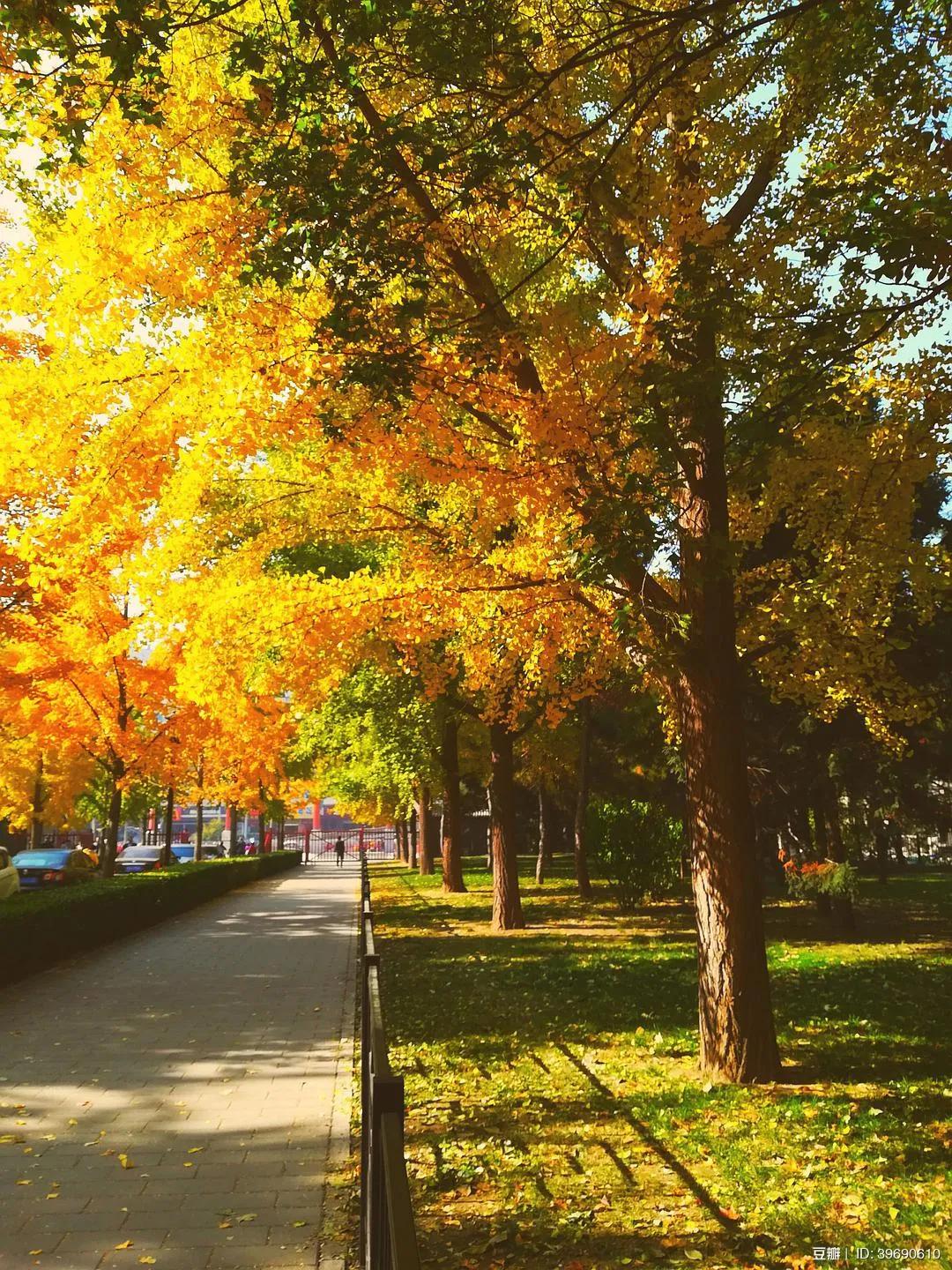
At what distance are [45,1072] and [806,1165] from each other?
17.6 ft

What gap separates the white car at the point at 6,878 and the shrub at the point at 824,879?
13774mm

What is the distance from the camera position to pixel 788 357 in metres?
5.70

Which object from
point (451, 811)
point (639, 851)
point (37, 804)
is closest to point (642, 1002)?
point (639, 851)

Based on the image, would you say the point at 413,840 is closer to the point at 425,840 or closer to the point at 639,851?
the point at 425,840

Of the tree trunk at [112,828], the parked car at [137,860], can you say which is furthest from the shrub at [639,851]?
the parked car at [137,860]

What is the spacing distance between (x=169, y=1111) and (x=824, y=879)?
12.1m

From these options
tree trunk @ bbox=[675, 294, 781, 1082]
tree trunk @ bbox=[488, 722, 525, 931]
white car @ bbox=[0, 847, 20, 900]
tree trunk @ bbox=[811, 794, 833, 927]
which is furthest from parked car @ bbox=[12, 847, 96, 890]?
tree trunk @ bbox=[675, 294, 781, 1082]

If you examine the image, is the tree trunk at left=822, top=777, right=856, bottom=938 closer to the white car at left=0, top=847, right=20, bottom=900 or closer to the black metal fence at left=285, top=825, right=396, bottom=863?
the white car at left=0, top=847, right=20, bottom=900

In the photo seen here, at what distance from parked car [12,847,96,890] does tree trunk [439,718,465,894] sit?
8386mm

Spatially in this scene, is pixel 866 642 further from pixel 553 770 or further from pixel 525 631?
pixel 553 770

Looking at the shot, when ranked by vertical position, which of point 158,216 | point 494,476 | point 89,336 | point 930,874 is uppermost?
point 158,216

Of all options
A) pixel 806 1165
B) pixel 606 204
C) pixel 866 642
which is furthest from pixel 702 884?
pixel 606 204

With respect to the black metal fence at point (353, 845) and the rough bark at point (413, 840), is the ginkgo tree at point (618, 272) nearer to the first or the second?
the rough bark at point (413, 840)

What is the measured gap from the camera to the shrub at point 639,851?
19141 mm
